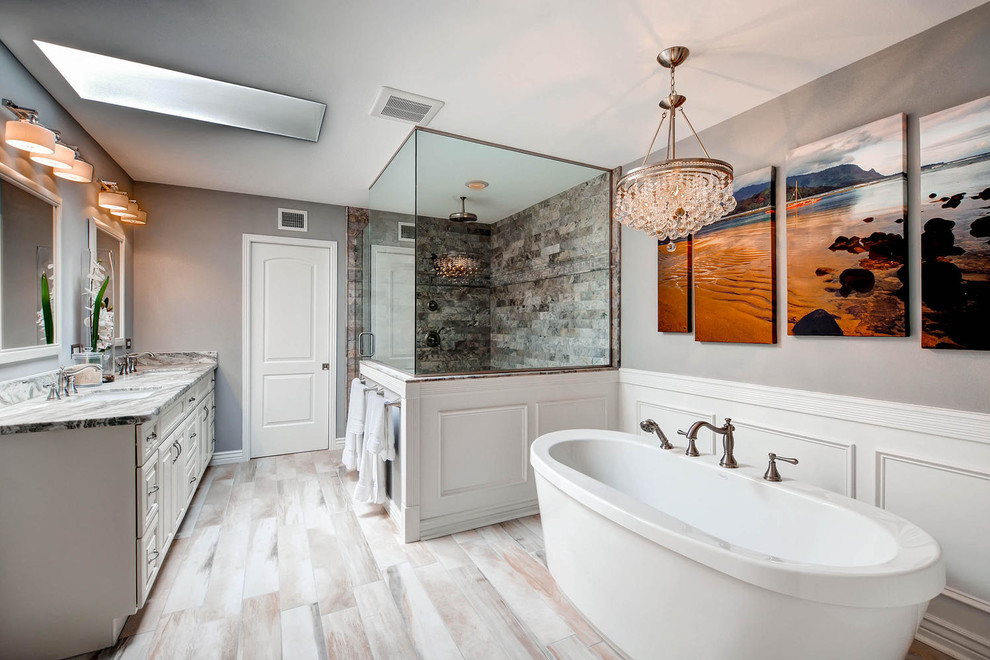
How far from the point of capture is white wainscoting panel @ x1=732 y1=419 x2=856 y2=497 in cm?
204

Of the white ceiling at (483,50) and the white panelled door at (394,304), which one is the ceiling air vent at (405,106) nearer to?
the white ceiling at (483,50)

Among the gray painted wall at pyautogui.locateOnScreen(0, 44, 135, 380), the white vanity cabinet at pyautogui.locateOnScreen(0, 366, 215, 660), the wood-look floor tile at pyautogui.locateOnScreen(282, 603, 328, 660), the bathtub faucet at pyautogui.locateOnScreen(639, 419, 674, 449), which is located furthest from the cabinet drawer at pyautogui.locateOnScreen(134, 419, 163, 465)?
the bathtub faucet at pyautogui.locateOnScreen(639, 419, 674, 449)

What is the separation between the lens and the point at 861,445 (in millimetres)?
1988

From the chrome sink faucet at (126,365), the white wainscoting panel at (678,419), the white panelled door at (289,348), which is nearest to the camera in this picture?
the white wainscoting panel at (678,419)

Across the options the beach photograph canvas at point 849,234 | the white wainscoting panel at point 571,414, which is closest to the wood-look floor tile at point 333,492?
the white wainscoting panel at point 571,414

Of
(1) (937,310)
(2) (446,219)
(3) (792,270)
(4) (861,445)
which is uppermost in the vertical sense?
(2) (446,219)

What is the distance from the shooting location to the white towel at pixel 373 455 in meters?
2.74

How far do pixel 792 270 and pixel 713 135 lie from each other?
990 mm

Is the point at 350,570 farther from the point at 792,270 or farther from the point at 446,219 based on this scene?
the point at 446,219

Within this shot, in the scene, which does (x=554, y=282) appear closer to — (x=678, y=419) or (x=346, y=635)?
(x=678, y=419)

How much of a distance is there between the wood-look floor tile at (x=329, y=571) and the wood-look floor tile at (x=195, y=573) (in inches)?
19.5

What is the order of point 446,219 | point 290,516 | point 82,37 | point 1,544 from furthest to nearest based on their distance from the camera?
point 446,219
point 290,516
point 82,37
point 1,544

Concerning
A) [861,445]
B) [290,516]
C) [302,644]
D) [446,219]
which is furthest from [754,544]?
[446,219]

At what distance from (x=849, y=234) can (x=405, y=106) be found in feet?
7.59
